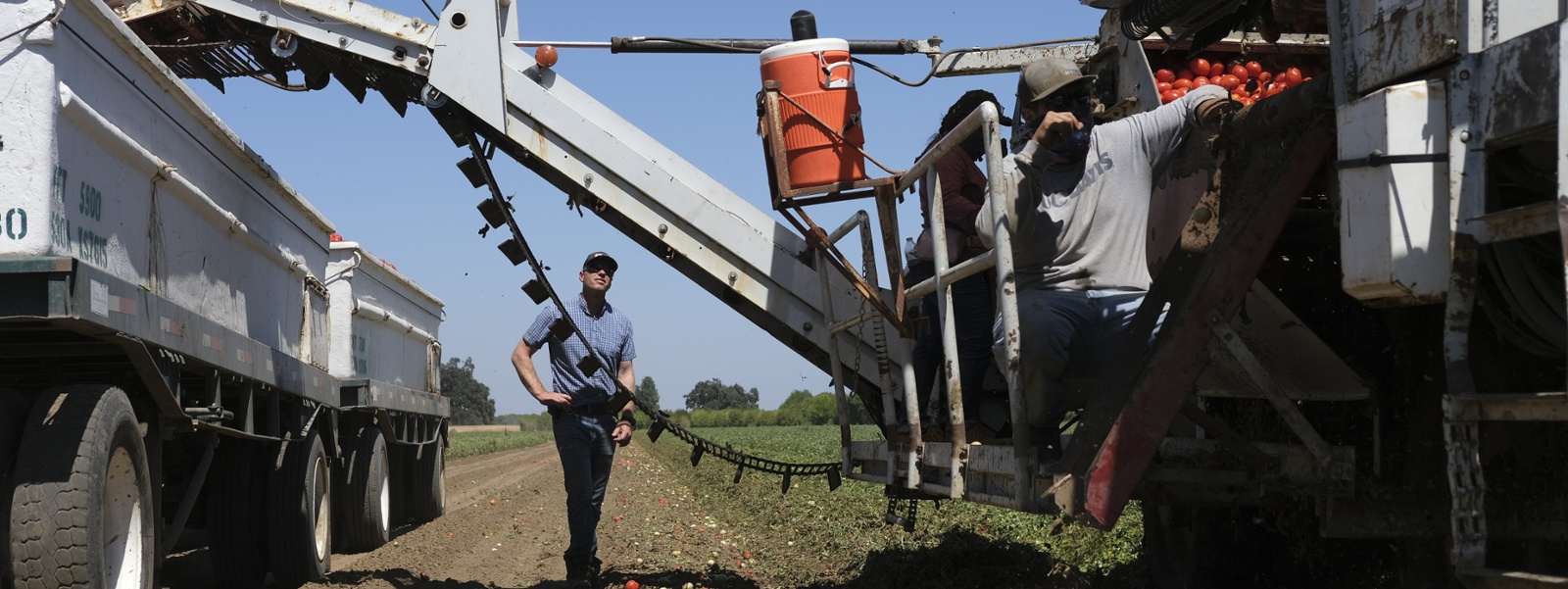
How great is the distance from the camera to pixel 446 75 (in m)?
6.99

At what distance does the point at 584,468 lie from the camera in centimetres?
746

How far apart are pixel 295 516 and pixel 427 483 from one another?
19.0ft

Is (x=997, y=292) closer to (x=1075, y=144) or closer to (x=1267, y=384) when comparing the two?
(x=1075, y=144)

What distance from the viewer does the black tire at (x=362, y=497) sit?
10.9 meters

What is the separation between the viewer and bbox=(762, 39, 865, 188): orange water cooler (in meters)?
6.11

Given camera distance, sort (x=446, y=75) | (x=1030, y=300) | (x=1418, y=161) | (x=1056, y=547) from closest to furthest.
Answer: (x=1418, y=161)
(x=1030, y=300)
(x=446, y=75)
(x=1056, y=547)

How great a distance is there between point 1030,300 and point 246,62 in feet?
15.9

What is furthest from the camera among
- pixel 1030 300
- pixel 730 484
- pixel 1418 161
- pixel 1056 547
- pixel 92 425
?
pixel 730 484

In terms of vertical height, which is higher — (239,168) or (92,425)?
(239,168)

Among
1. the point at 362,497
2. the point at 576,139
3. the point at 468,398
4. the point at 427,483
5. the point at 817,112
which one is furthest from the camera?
the point at 468,398

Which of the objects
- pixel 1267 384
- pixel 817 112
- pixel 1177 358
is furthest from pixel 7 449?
pixel 1267 384

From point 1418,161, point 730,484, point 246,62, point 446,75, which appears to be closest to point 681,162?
point 446,75

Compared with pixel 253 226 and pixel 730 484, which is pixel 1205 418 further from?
pixel 730 484

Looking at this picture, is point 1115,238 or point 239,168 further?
point 239,168
